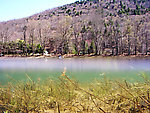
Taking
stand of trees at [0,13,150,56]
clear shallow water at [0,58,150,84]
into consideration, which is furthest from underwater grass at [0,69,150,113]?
stand of trees at [0,13,150,56]

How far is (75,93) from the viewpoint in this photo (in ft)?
13.4

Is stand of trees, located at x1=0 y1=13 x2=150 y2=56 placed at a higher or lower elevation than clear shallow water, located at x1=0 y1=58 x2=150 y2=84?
higher

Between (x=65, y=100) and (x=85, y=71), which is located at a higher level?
(x=65, y=100)

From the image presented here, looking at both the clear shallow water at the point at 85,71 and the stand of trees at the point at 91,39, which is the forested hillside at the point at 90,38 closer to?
the stand of trees at the point at 91,39

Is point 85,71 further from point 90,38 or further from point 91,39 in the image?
point 90,38

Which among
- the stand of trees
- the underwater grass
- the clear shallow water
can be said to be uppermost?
the stand of trees

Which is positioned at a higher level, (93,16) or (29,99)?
(93,16)

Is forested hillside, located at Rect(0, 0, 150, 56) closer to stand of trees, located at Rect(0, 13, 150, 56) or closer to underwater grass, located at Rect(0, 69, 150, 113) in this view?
stand of trees, located at Rect(0, 13, 150, 56)

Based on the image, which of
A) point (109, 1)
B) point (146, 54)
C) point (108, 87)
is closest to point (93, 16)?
→ point (146, 54)

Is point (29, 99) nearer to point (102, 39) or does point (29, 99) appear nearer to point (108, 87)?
point (108, 87)

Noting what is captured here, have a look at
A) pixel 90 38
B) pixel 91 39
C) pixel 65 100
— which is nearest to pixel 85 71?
pixel 65 100

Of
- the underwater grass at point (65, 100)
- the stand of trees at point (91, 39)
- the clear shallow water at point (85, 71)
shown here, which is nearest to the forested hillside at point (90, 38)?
the stand of trees at point (91, 39)

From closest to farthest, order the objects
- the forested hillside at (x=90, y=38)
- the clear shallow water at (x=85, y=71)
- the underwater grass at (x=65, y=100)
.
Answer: the underwater grass at (x=65, y=100) → the clear shallow water at (x=85, y=71) → the forested hillside at (x=90, y=38)

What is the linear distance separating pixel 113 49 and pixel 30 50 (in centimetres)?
1489
